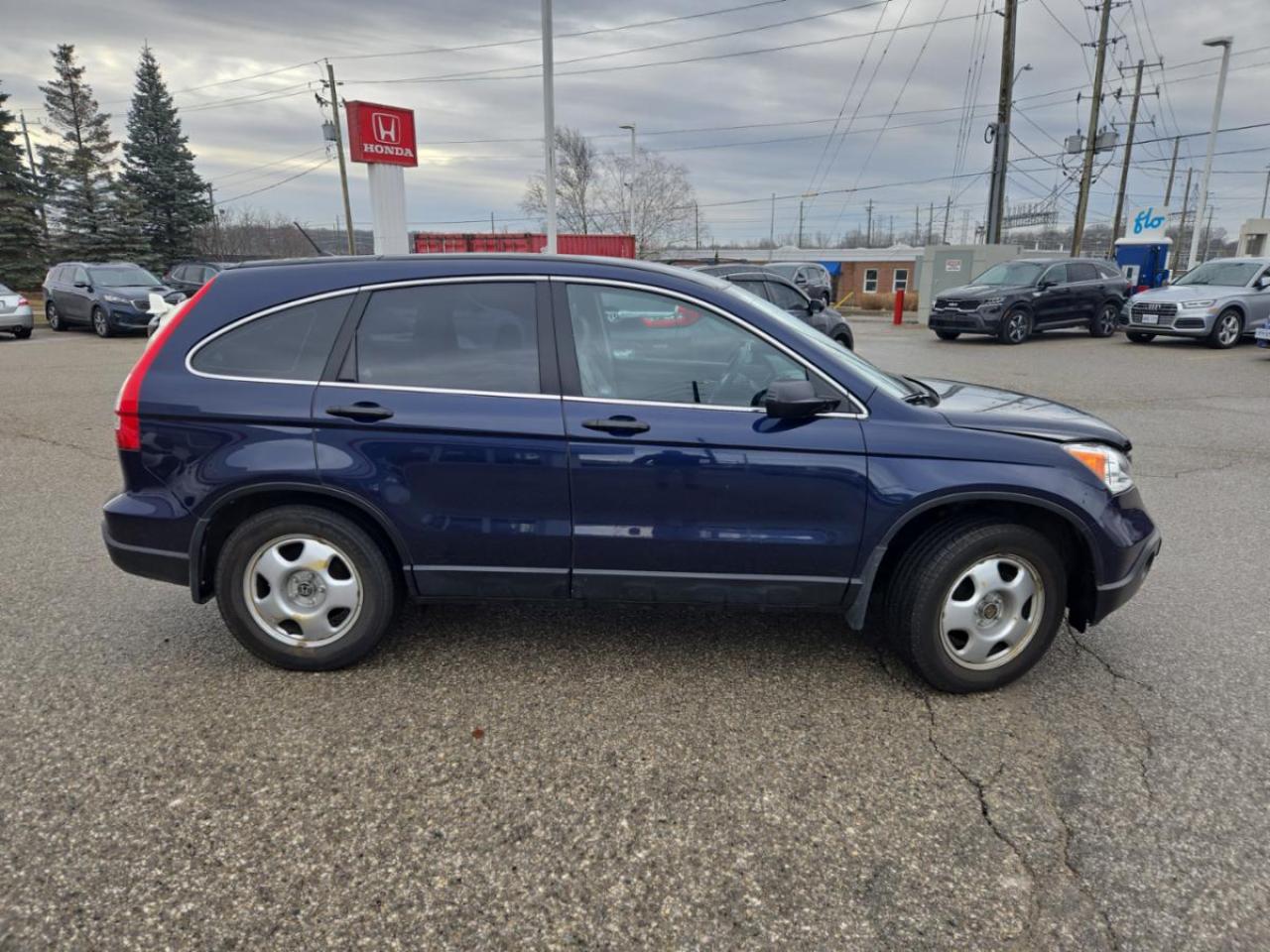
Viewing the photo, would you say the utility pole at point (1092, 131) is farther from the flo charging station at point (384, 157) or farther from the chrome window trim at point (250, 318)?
the chrome window trim at point (250, 318)

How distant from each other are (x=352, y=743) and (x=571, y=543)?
1.11 m

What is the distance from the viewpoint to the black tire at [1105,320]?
1842 cm

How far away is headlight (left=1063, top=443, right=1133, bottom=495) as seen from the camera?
3.19 metres

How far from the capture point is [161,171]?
120 feet

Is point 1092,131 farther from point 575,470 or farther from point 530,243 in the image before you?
point 575,470

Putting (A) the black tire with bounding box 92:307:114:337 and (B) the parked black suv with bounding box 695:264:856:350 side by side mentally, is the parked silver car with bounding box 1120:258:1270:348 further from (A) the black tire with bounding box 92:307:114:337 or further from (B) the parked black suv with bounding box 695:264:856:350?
(A) the black tire with bounding box 92:307:114:337

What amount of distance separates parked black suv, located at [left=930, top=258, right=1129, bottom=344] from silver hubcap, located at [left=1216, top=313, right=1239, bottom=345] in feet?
9.81

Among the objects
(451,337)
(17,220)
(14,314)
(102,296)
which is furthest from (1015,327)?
(17,220)

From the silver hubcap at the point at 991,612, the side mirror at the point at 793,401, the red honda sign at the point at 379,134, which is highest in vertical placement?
the red honda sign at the point at 379,134

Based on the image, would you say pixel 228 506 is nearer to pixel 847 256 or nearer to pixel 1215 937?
pixel 1215 937

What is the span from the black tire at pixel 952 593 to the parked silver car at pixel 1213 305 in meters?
15.7

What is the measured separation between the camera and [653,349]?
3.36 metres

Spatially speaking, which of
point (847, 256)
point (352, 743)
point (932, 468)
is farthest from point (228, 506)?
point (847, 256)

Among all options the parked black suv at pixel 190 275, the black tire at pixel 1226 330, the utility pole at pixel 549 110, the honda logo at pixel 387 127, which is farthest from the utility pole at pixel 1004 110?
the parked black suv at pixel 190 275
